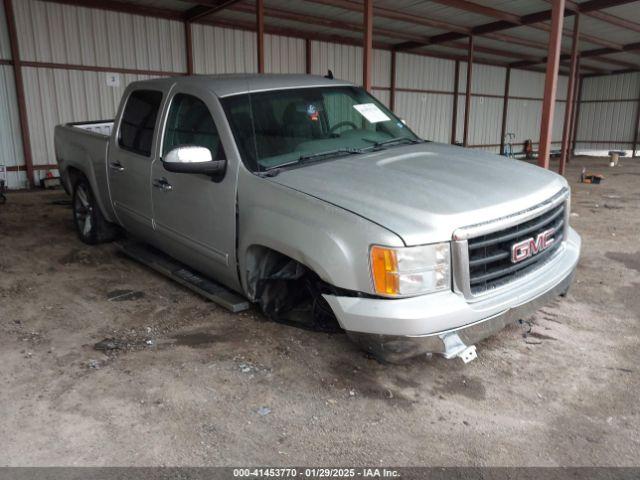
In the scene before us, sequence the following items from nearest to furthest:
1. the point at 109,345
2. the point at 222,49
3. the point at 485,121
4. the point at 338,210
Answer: the point at 338,210
the point at 109,345
the point at 222,49
the point at 485,121

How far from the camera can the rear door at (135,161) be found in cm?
429

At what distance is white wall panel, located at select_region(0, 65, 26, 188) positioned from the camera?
1030cm

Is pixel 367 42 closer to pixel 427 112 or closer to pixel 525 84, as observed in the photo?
pixel 427 112

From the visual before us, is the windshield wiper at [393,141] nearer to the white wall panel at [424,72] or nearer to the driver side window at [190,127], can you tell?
the driver side window at [190,127]

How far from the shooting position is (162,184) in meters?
4.04

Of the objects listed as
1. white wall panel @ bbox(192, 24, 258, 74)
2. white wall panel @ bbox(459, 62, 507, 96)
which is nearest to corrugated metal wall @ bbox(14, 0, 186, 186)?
white wall panel @ bbox(192, 24, 258, 74)

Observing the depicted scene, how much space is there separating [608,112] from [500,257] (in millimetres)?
28232

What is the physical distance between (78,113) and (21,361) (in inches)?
376

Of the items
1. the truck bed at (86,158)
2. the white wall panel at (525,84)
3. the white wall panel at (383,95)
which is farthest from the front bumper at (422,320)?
the white wall panel at (525,84)

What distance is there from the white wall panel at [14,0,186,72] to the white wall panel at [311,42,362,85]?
449cm

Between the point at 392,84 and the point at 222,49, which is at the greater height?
the point at 222,49

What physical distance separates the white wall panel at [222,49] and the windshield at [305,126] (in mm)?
9874

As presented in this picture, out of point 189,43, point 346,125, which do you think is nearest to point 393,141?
point 346,125

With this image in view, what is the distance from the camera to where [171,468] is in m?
2.31
